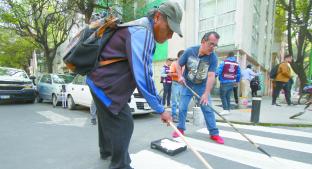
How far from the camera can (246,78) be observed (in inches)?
497

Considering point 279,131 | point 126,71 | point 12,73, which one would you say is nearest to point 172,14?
point 126,71

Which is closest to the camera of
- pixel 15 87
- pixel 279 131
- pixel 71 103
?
pixel 279 131

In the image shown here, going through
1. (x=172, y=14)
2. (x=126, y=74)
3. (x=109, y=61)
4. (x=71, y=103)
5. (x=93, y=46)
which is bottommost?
(x=71, y=103)

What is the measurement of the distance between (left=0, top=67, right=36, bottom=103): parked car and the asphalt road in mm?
6156

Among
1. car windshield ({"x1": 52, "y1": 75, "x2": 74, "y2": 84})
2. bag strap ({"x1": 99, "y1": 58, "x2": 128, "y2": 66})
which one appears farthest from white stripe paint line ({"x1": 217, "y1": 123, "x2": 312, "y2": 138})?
car windshield ({"x1": 52, "y1": 75, "x2": 74, "y2": 84})

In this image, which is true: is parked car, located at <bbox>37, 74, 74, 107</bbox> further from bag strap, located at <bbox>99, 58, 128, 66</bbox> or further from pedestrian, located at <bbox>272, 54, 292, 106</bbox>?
pedestrian, located at <bbox>272, 54, 292, 106</bbox>

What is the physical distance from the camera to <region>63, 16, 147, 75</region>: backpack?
8.07 feet

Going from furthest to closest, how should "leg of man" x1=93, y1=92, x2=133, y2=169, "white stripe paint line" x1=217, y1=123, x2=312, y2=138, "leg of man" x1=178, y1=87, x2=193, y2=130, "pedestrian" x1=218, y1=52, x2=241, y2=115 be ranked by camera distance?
"pedestrian" x1=218, y1=52, x2=241, y2=115
"white stripe paint line" x1=217, y1=123, x2=312, y2=138
"leg of man" x1=178, y1=87, x2=193, y2=130
"leg of man" x1=93, y1=92, x2=133, y2=169

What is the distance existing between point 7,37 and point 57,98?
25007 millimetres

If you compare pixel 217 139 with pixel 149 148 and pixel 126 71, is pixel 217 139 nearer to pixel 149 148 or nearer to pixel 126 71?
pixel 149 148

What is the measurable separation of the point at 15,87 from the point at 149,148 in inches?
402

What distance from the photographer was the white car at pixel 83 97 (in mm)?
7566

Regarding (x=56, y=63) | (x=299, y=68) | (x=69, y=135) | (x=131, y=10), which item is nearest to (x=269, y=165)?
(x=69, y=135)

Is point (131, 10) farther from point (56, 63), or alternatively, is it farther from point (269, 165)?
point (56, 63)
